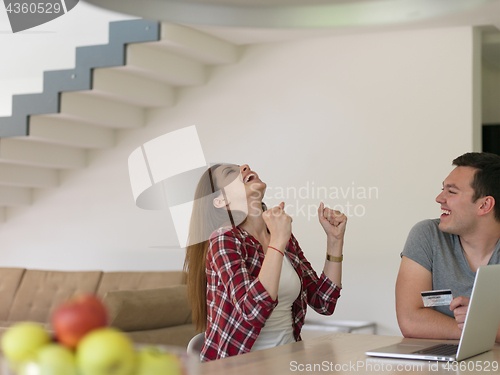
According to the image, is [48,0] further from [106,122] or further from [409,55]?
[409,55]

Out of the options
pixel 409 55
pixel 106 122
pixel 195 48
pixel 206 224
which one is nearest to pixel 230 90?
pixel 195 48

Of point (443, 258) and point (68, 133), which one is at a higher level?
point (68, 133)

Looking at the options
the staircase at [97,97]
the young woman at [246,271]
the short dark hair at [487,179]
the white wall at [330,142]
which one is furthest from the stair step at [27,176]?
Result: the short dark hair at [487,179]

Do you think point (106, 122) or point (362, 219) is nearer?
point (362, 219)

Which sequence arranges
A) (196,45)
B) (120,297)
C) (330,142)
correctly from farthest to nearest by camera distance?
(330,142)
(196,45)
(120,297)

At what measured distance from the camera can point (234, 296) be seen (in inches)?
70.8

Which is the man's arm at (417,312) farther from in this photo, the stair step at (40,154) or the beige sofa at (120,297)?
the stair step at (40,154)

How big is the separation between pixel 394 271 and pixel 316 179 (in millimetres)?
858

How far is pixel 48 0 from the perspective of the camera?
4.45 m

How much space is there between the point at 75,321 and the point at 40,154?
4145 mm

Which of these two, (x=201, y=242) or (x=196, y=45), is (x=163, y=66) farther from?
(x=201, y=242)

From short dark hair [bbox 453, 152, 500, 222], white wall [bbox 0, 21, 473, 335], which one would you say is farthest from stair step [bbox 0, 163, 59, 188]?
short dark hair [bbox 453, 152, 500, 222]

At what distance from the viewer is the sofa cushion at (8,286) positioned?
4484mm

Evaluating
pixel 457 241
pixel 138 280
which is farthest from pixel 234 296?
pixel 138 280
